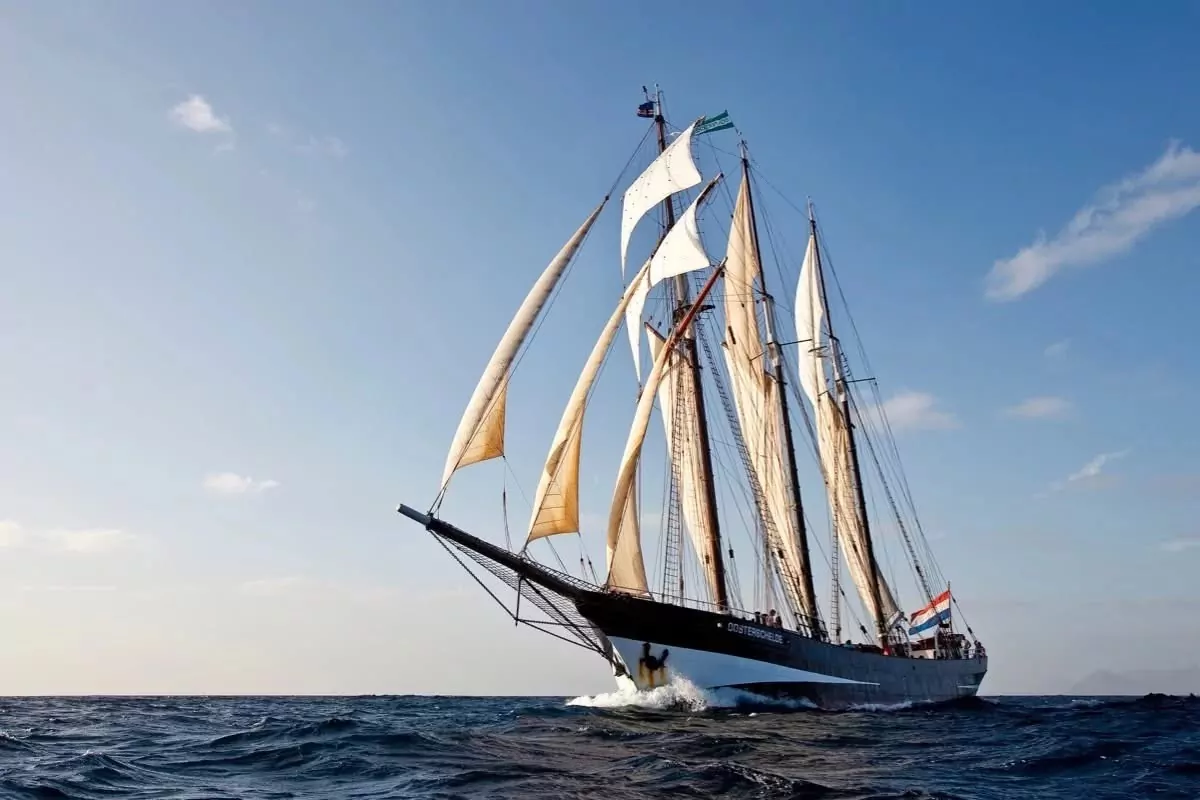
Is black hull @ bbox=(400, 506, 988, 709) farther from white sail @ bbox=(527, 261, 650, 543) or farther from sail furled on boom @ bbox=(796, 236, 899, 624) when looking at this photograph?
sail furled on boom @ bbox=(796, 236, 899, 624)

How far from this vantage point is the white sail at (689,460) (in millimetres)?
41688

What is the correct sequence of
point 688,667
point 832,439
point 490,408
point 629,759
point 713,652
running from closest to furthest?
point 629,759
point 490,408
point 688,667
point 713,652
point 832,439

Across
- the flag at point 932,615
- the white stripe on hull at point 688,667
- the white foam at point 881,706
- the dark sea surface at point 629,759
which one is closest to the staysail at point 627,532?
the white stripe on hull at point 688,667

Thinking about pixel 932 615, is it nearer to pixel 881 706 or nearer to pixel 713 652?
pixel 881 706

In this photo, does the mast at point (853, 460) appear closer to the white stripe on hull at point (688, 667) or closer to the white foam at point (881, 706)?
the white foam at point (881, 706)

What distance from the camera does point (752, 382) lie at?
2146 inches

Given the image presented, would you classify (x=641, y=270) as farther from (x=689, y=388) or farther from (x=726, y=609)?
(x=726, y=609)

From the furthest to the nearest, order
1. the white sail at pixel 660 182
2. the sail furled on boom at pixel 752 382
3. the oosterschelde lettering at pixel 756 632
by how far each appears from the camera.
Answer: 1. the sail furled on boom at pixel 752 382
2. the white sail at pixel 660 182
3. the oosterschelde lettering at pixel 756 632

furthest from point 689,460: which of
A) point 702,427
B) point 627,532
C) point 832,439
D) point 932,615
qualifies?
point 932,615

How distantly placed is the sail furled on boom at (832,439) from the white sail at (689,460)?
17.3 meters

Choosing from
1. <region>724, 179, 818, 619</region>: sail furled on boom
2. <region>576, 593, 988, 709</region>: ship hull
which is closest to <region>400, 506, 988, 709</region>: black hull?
<region>576, 593, 988, 709</region>: ship hull

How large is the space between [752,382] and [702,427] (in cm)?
1247

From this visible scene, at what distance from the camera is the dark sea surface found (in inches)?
702

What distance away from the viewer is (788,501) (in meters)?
51.5
